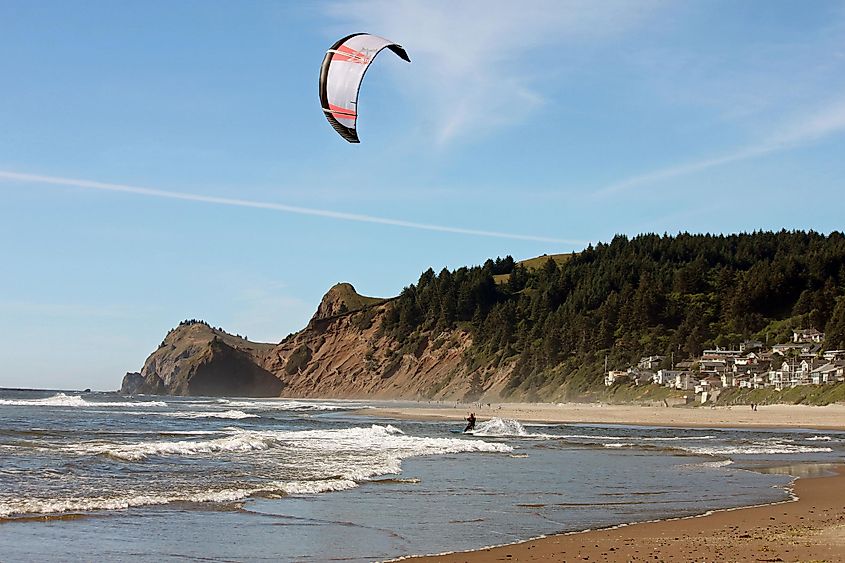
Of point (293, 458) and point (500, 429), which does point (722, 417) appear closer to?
point (500, 429)

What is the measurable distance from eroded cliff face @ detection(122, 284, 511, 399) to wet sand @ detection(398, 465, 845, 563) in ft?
328

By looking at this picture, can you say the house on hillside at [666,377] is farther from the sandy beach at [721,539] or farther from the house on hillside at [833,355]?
the sandy beach at [721,539]

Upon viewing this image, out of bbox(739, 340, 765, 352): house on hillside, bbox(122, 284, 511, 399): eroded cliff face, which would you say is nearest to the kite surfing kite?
bbox(739, 340, 765, 352): house on hillside

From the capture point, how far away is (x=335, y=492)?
18.5 metres

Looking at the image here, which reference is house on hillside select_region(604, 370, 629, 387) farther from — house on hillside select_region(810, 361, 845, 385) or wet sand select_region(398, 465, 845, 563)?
wet sand select_region(398, 465, 845, 563)

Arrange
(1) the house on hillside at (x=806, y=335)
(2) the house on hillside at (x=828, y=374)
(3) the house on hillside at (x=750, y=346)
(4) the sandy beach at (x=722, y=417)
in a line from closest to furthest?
(4) the sandy beach at (x=722, y=417) → (2) the house on hillside at (x=828, y=374) → (1) the house on hillside at (x=806, y=335) → (3) the house on hillside at (x=750, y=346)

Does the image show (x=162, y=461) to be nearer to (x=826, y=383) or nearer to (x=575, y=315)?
(x=826, y=383)

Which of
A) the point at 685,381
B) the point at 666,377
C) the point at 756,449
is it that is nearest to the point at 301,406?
the point at 666,377

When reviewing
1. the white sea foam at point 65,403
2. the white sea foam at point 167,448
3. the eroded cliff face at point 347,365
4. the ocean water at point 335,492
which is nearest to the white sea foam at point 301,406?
the white sea foam at point 65,403

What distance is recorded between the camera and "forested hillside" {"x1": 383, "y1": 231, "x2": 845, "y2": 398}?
106m

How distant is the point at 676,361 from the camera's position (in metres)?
102

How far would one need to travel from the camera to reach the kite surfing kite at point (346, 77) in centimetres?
1505

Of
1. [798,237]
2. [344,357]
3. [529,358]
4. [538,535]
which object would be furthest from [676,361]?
[538,535]

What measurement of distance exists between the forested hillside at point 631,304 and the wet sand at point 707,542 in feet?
272
